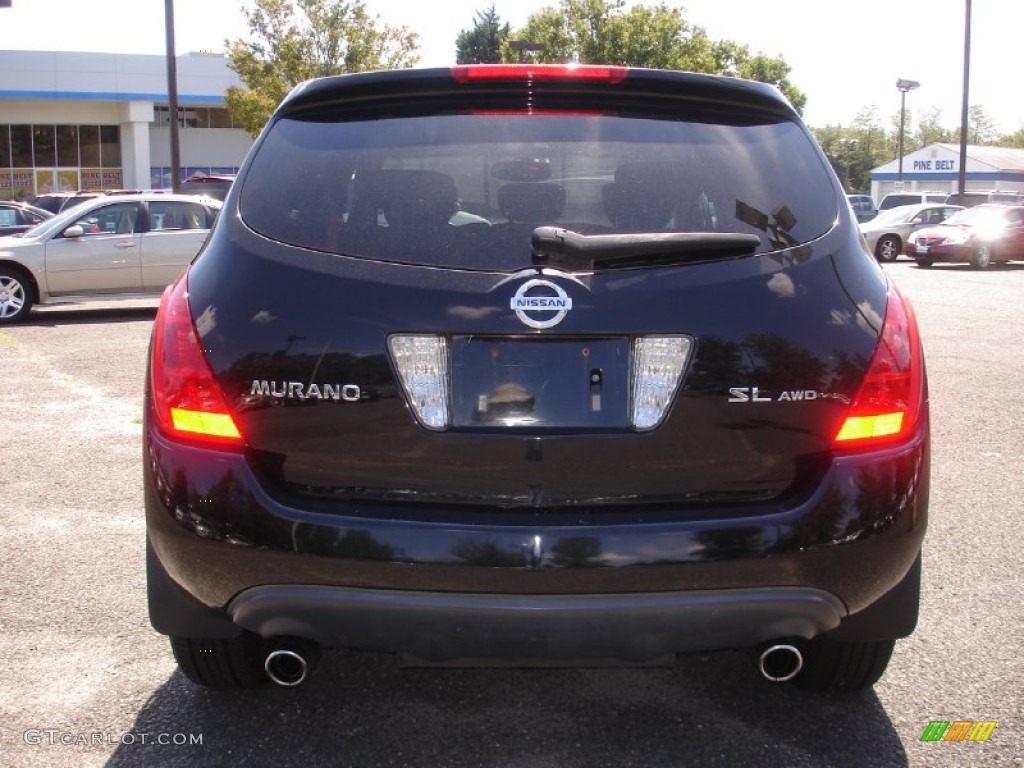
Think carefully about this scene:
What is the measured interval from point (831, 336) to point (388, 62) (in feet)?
129

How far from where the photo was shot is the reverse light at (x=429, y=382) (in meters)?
2.43

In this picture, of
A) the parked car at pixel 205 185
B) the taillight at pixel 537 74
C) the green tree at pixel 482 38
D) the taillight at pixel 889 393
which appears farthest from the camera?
the green tree at pixel 482 38

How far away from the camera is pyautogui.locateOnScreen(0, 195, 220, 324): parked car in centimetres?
1387

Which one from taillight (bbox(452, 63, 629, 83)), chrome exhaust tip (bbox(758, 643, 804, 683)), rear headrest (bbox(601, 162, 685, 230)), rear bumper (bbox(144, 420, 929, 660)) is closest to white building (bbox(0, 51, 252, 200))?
taillight (bbox(452, 63, 629, 83))

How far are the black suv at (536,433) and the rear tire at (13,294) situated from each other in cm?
1247

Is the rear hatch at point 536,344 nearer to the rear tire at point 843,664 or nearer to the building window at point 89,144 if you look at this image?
the rear tire at point 843,664

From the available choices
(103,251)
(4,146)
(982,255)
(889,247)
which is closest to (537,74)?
(103,251)

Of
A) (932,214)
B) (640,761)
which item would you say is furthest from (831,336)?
(932,214)

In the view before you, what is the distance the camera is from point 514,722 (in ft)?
10.1

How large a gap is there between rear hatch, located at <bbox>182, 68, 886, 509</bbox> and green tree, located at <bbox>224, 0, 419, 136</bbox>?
37.1 meters

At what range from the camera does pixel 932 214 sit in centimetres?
2792

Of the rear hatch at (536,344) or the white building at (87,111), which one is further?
the white building at (87,111)

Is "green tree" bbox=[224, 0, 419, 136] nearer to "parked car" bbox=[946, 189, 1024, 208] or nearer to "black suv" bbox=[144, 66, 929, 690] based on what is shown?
"parked car" bbox=[946, 189, 1024, 208]

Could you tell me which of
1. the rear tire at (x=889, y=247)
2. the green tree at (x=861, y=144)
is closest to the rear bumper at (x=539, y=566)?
the rear tire at (x=889, y=247)
